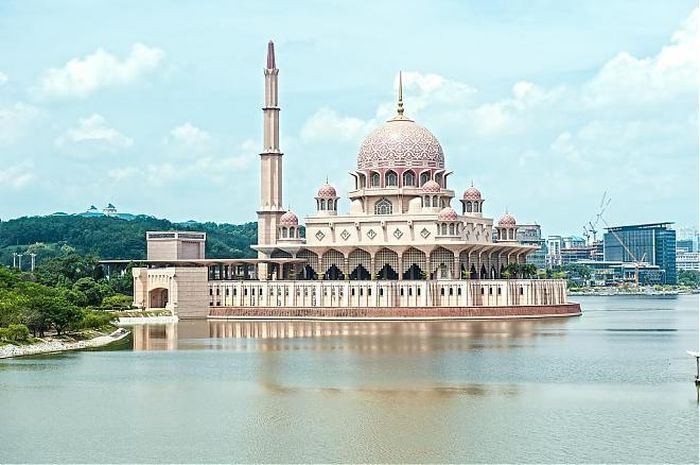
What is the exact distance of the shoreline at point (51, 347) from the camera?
55.1m

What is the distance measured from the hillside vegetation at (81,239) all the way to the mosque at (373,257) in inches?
1765

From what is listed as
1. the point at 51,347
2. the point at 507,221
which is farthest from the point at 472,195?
the point at 51,347

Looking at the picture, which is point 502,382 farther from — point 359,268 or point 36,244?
point 36,244

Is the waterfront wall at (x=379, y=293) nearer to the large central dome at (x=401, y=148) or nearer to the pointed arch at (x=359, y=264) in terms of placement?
the pointed arch at (x=359, y=264)

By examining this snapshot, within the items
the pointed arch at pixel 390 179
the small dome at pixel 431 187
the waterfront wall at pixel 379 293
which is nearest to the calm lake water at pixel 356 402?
the waterfront wall at pixel 379 293

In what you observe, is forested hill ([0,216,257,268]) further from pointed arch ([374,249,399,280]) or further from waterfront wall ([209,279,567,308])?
pointed arch ([374,249,399,280])

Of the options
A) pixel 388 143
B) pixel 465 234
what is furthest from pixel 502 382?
pixel 388 143

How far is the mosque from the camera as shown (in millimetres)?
89000

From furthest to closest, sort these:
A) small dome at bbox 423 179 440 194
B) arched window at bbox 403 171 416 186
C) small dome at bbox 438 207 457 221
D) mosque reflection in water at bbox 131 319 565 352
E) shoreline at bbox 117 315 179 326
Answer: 1. arched window at bbox 403 171 416 186
2. small dome at bbox 423 179 440 194
3. small dome at bbox 438 207 457 221
4. shoreline at bbox 117 315 179 326
5. mosque reflection in water at bbox 131 319 565 352

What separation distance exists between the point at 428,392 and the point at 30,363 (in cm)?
1887

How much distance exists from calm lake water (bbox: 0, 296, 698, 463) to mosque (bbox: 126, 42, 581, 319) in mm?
23121

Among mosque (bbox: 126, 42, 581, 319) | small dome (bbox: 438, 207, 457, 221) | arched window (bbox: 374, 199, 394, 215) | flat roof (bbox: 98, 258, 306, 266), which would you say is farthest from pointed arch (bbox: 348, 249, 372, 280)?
small dome (bbox: 438, 207, 457, 221)

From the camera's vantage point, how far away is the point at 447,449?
33125 millimetres

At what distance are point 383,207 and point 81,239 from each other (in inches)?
2658
